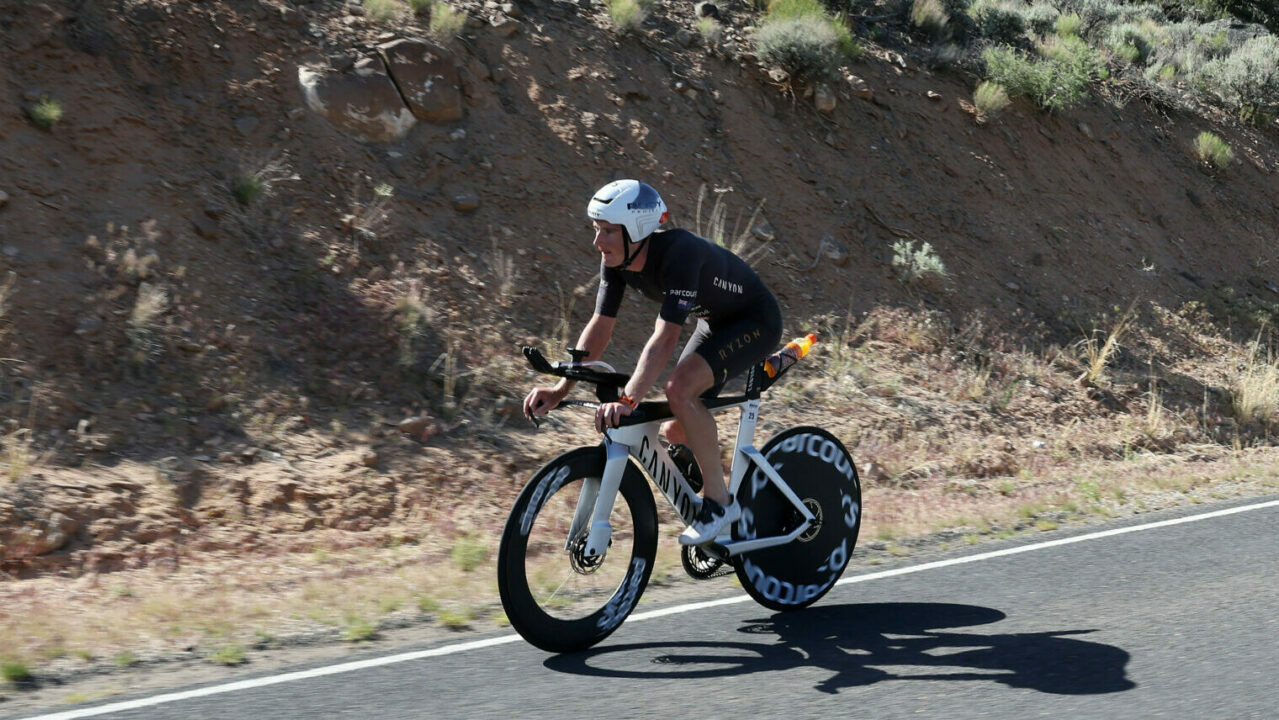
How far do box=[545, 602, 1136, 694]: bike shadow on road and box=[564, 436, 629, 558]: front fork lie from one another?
51 cm

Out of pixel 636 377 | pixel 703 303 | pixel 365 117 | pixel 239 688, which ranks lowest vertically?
pixel 239 688

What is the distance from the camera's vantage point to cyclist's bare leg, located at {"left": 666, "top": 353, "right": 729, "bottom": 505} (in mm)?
5566

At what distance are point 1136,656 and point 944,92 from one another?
46.9ft

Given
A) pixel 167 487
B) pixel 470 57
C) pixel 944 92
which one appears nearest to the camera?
pixel 167 487

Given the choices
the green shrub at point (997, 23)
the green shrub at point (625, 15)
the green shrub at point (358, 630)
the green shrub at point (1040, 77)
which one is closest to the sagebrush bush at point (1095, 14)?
the green shrub at point (997, 23)

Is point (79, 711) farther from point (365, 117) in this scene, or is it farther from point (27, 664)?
point (365, 117)

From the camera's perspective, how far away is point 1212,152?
68.0ft

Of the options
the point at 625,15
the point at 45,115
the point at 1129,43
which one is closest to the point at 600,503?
the point at 45,115

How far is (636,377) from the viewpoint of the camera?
5.17 metres

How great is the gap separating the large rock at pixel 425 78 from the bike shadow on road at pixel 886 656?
8.75 m

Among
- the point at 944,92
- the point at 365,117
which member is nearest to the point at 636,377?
the point at 365,117

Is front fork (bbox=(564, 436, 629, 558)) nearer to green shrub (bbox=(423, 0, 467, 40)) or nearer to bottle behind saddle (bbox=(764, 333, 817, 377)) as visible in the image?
bottle behind saddle (bbox=(764, 333, 817, 377))

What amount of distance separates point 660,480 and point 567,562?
0.64 metres

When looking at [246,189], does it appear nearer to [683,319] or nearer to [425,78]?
[425,78]
